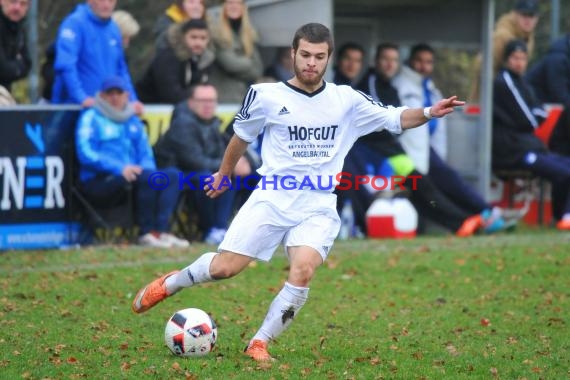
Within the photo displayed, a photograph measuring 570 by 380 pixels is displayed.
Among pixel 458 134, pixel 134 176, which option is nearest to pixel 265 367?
pixel 134 176

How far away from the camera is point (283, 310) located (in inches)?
311

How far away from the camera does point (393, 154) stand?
15.0 m

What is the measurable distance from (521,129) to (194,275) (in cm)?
890

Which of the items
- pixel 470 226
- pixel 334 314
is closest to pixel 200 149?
pixel 470 226

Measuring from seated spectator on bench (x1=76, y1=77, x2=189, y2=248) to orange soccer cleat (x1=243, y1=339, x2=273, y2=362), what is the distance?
5.33 metres

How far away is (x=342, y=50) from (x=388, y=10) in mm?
2395

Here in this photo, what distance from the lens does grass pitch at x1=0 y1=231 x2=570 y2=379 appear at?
25.5 feet

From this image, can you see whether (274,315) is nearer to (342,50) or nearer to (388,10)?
(342,50)

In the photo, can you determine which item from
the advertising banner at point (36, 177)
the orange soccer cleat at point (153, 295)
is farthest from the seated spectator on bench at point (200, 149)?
the orange soccer cleat at point (153, 295)

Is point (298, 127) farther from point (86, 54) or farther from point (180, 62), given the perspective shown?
point (180, 62)

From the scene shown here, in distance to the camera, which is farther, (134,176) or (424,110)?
(134,176)

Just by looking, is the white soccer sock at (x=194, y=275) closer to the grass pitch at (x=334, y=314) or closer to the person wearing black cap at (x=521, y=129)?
the grass pitch at (x=334, y=314)

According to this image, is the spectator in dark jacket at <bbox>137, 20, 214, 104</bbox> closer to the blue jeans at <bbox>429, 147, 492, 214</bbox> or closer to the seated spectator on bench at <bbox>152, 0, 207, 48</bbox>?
the seated spectator on bench at <bbox>152, 0, 207, 48</bbox>

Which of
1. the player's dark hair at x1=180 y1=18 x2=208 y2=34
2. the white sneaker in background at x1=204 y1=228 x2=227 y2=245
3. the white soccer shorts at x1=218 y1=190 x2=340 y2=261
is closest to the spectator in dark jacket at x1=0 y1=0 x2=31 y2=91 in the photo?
the player's dark hair at x1=180 y1=18 x2=208 y2=34
